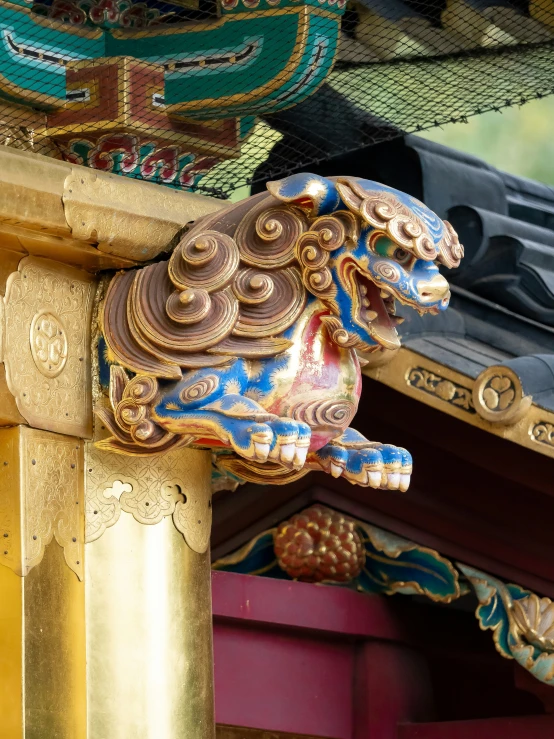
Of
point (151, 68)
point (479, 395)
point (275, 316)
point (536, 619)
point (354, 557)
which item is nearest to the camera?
point (275, 316)

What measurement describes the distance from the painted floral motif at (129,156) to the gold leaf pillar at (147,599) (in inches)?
19.1

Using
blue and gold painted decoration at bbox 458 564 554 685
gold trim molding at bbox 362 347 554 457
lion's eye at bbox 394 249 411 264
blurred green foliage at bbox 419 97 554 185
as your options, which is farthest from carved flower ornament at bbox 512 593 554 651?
blurred green foliage at bbox 419 97 554 185

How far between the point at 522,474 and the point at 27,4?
139 centimetres

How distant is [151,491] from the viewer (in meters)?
2.40

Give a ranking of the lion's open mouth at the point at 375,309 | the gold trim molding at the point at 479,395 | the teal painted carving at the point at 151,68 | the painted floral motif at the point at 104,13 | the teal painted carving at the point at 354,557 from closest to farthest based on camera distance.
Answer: the lion's open mouth at the point at 375,309, the teal painted carving at the point at 151,68, the painted floral motif at the point at 104,13, the gold trim molding at the point at 479,395, the teal painted carving at the point at 354,557

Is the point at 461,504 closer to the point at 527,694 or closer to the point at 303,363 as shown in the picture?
the point at 527,694

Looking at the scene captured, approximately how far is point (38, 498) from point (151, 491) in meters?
0.21

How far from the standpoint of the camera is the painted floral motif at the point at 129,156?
2.58 m

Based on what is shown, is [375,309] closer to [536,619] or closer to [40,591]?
[40,591]

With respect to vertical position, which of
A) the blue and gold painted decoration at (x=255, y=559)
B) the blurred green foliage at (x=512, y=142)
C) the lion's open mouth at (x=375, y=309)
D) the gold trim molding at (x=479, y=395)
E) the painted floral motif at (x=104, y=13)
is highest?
the painted floral motif at (x=104, y=13)

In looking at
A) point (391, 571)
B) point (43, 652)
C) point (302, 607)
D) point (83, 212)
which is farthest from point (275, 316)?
point (391, 571)

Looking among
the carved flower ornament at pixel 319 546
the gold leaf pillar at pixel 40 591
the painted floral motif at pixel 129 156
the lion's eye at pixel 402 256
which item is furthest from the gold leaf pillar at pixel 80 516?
the carved flower ornament at pixel 319 546

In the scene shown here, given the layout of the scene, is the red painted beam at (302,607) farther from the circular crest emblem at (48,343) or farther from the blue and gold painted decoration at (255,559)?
the circular crest emblem at (48,343)

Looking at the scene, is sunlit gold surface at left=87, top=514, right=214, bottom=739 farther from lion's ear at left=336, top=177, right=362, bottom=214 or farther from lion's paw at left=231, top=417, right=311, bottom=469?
lion's ear at left=336, top=177, right=362, bottom=214
